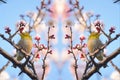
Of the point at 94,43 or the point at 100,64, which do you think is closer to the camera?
the point at 100,64

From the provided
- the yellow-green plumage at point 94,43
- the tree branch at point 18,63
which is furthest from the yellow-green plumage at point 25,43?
the yellow-green plumage at point 94,43

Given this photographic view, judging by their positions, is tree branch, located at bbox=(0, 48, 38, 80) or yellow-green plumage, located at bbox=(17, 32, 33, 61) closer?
tree branch, located at bbox=(0, 48, 38, 80)

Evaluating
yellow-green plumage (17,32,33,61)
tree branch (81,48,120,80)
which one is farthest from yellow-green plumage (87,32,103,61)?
yellow-green plumage (17,32,33,61)

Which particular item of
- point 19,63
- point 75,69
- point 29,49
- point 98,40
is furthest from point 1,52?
point 98,40

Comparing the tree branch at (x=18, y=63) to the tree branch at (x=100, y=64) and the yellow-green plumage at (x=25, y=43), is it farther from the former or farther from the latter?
the tree branch at (x=100, y=64)

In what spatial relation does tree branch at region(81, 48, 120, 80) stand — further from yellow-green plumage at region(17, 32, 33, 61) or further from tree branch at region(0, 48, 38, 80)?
yellow-green plumage at region(17, 32, 33, 61)

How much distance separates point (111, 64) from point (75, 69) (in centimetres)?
90

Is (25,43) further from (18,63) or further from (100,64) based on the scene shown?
(100,64)

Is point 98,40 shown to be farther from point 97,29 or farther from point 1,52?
point 1,52

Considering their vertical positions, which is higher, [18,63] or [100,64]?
[18,63]

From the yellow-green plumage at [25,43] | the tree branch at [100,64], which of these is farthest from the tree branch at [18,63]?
the tree branch at [100,64]

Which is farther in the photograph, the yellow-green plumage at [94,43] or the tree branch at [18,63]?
the yellow-green plumage at [94,43]

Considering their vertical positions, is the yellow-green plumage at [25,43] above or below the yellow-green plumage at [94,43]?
above

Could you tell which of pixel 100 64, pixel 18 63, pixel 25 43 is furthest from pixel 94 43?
pixel 18 63
